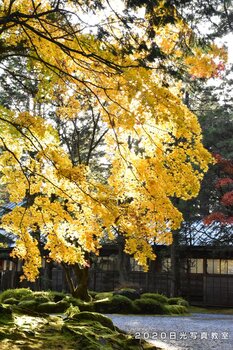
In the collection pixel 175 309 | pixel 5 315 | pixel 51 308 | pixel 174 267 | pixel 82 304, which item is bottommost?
pixel 175 309

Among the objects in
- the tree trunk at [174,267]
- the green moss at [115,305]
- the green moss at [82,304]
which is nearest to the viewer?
the green moss at [82,304]

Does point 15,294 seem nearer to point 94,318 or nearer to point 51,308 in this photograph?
point 51,308

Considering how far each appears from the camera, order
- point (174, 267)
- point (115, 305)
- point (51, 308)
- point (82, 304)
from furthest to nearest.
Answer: point (174, 267) → point (115, 305) → point (82, 304) → point (51, 308)

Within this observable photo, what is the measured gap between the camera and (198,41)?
22.3 feet

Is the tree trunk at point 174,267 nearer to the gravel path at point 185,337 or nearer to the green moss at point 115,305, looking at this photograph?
the green moss at point 115,305

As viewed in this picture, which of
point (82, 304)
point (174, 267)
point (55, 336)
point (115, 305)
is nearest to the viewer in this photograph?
point (55, 336)

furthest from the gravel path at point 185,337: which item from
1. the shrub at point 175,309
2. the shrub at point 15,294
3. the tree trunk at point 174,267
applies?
the tree trunk at point 174,267

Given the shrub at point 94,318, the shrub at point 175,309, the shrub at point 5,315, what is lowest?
the shrub at point 175,309

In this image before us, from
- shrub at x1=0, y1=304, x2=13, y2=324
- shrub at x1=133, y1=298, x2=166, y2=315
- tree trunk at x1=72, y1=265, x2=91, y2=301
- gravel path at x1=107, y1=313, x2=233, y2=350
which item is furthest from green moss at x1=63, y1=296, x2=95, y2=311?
shrub at x1=0, y1=304, x2=13, y2=324

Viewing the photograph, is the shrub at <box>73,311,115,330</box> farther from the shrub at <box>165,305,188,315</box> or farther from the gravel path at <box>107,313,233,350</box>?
the shrub at <box>165,305,188,315</box>

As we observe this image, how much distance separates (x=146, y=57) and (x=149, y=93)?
2.32 feet

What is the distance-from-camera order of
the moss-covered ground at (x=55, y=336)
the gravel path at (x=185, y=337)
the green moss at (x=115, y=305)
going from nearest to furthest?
the moss-covered ground at (x=55, y=336) < the gravel path at (x=185, y=337) < the green moss at (x=115, y=305)

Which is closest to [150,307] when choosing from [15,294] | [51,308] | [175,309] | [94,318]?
[175,309]

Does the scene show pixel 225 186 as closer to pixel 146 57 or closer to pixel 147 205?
pixel 147 205
